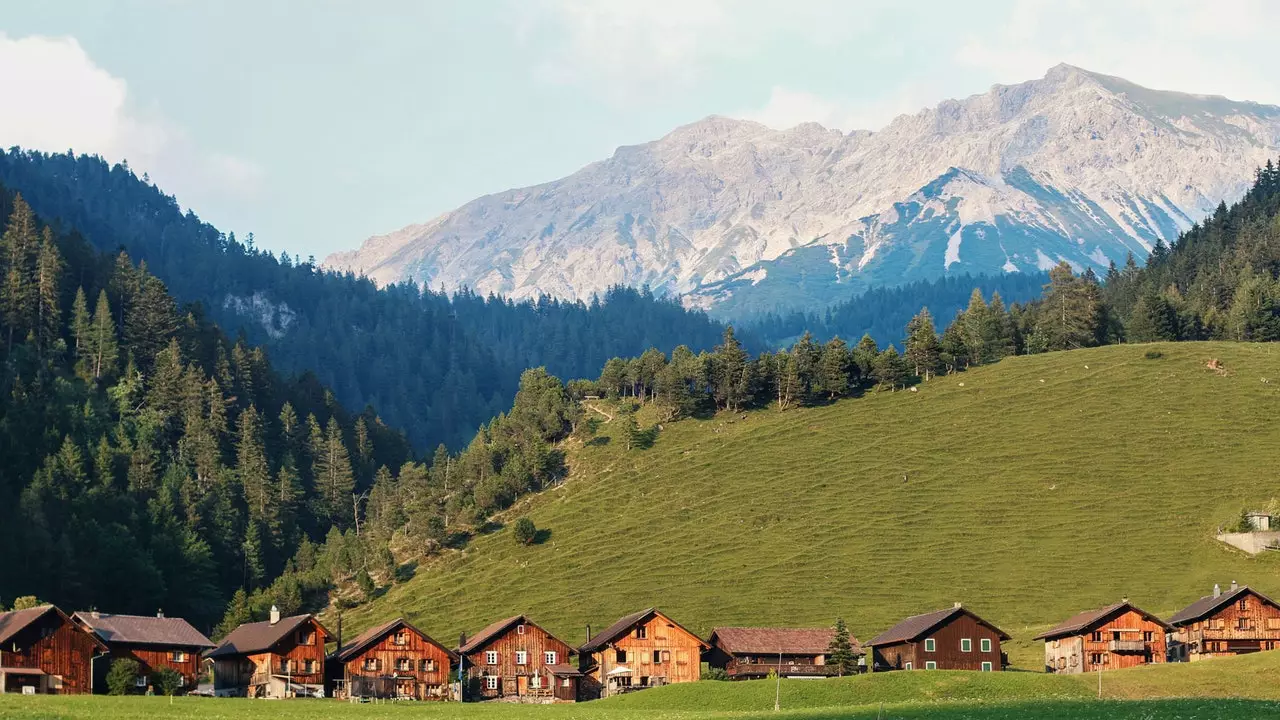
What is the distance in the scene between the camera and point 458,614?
14675 centimetres

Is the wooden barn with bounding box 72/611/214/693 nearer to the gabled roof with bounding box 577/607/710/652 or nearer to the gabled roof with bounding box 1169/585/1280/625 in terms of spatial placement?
the gabled roof with bounding box 577/607/710/652

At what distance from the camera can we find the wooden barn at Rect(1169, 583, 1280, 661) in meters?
114

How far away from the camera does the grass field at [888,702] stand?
2719 inches

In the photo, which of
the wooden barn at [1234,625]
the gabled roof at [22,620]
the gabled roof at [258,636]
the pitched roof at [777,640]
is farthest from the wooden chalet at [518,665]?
the wooden barn at [1234,625]

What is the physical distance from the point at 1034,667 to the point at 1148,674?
27.7m

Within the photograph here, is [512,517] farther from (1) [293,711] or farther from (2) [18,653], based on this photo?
(1) [293,711]

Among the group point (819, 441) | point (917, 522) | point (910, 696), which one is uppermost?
point (819, 441)

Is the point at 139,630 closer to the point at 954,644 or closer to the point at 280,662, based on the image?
the point at 280,662

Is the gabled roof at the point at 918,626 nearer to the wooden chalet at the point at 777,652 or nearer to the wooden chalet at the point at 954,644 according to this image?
the wooden chalet at the point at 954,644

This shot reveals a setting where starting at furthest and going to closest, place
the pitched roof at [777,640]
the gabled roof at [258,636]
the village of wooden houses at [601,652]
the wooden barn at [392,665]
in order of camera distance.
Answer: the pitched roof at [777,640] < the wooden barn at [392,665] < the gabled roof at [258,636] < the village of wooden houses at [601,652]

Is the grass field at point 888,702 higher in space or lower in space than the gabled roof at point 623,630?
lower

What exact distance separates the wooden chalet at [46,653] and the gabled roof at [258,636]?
1174cm

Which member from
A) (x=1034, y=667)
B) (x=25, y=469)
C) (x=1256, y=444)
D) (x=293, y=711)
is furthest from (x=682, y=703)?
(x=25, y=469)

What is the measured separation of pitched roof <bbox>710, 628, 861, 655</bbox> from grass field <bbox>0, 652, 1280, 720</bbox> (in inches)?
841
